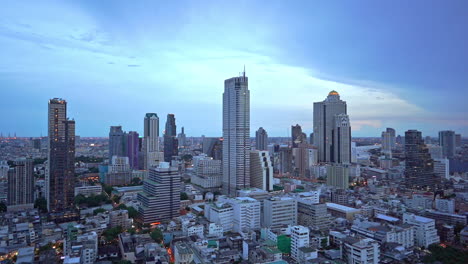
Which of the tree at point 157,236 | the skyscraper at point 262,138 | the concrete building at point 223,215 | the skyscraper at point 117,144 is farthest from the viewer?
the skyscraper at point 262,138

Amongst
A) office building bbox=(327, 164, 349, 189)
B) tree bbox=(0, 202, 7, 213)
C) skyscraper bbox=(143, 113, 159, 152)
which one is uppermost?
skyscraper bbox=(143, 113, 159, 152)

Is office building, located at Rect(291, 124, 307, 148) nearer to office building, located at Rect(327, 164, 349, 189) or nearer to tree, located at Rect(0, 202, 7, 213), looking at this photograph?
office building, located at Rect(327, 164, 349, 189)

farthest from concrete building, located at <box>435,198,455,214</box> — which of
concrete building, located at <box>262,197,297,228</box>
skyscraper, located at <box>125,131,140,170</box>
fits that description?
skyscraper, located at <box>125,131,140,170</box>

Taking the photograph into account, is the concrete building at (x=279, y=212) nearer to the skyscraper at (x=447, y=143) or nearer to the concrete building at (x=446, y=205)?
the concrete building at (x=446, y=205)

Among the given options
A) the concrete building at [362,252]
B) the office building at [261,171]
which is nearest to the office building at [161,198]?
the office building at [261,171]

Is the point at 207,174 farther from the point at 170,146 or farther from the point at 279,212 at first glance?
the point at 279,212
